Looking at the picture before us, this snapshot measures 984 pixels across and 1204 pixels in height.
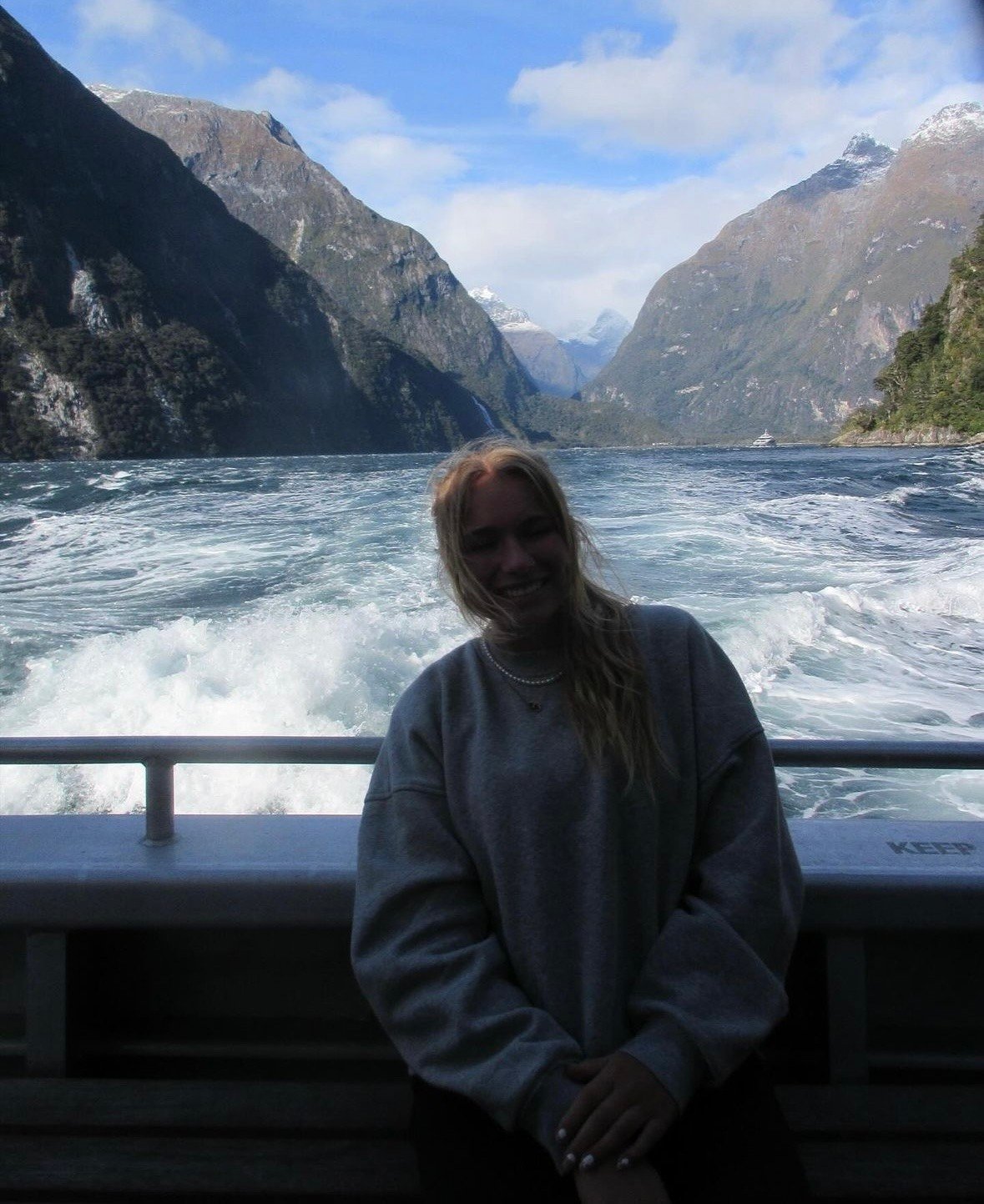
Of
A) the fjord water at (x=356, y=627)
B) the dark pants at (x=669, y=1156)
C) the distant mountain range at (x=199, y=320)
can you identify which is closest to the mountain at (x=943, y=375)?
the distant mountain range at (x=199, y=320)

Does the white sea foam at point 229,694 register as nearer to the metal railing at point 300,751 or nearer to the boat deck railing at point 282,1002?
the boat deck railing at point 282,1002

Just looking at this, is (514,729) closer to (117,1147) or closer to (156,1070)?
(117,1147)

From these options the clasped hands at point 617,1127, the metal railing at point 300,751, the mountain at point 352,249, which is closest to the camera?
the clasped hands at point 617,1127

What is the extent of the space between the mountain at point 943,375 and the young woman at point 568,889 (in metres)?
53.7

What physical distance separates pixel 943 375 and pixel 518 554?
61552 millimetres

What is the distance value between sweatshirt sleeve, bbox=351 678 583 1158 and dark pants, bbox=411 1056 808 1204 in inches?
1.6

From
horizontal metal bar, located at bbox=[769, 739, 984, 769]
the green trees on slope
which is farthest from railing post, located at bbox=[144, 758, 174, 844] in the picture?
the green trees on slope

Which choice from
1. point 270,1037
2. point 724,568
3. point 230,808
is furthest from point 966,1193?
point 724,568

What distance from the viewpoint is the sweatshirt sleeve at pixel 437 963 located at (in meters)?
1.03

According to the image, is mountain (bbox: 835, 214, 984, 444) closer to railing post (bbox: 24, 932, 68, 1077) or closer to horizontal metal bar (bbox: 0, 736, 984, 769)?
horizontal metal bar (bbox: 0, 736, 984, 769)

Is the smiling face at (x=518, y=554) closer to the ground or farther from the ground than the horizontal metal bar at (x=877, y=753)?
farther from the ground

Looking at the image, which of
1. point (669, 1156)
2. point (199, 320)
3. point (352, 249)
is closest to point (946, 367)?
point (199, 320)

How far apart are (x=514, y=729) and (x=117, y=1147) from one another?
2.43 ft

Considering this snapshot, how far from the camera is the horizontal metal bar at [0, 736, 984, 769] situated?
4.56 feet
